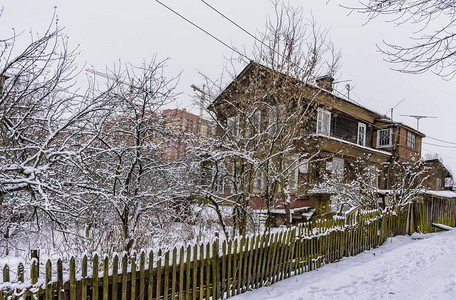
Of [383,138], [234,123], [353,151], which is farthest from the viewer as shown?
[383,138]

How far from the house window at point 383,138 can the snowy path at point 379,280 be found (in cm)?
1790

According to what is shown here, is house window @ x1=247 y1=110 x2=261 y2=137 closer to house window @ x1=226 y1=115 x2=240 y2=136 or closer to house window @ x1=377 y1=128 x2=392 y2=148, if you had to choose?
house window @ x1=226 y1=115 x2=240 y2=136

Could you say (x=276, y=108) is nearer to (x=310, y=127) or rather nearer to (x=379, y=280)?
(x=379, y=280)

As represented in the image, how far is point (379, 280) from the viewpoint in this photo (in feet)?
19.4

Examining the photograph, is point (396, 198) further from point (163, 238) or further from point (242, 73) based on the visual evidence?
point (163, 238)

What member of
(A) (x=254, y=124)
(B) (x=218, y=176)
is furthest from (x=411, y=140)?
(B) (x=218, y=176)

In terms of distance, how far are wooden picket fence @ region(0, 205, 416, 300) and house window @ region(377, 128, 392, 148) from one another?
1832 cm

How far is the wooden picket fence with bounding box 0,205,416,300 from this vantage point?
3.34 meters

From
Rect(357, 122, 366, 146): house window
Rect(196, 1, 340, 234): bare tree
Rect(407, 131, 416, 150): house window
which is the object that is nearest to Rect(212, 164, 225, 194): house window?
Rect(196, 1, 340, 234): bare tree

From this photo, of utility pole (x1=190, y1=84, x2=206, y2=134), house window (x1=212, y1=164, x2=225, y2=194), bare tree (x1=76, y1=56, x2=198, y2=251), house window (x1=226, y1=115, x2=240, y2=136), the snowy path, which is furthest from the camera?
house window (x1=226, y1=115, x2=240, y2=136)

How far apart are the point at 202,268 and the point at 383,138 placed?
2412 cm

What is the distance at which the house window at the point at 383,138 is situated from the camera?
24.7 metres

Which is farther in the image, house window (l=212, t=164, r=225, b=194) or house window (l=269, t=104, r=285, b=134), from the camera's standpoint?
house window (l=269, t=104, r=285, b=134)

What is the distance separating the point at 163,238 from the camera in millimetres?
7102
